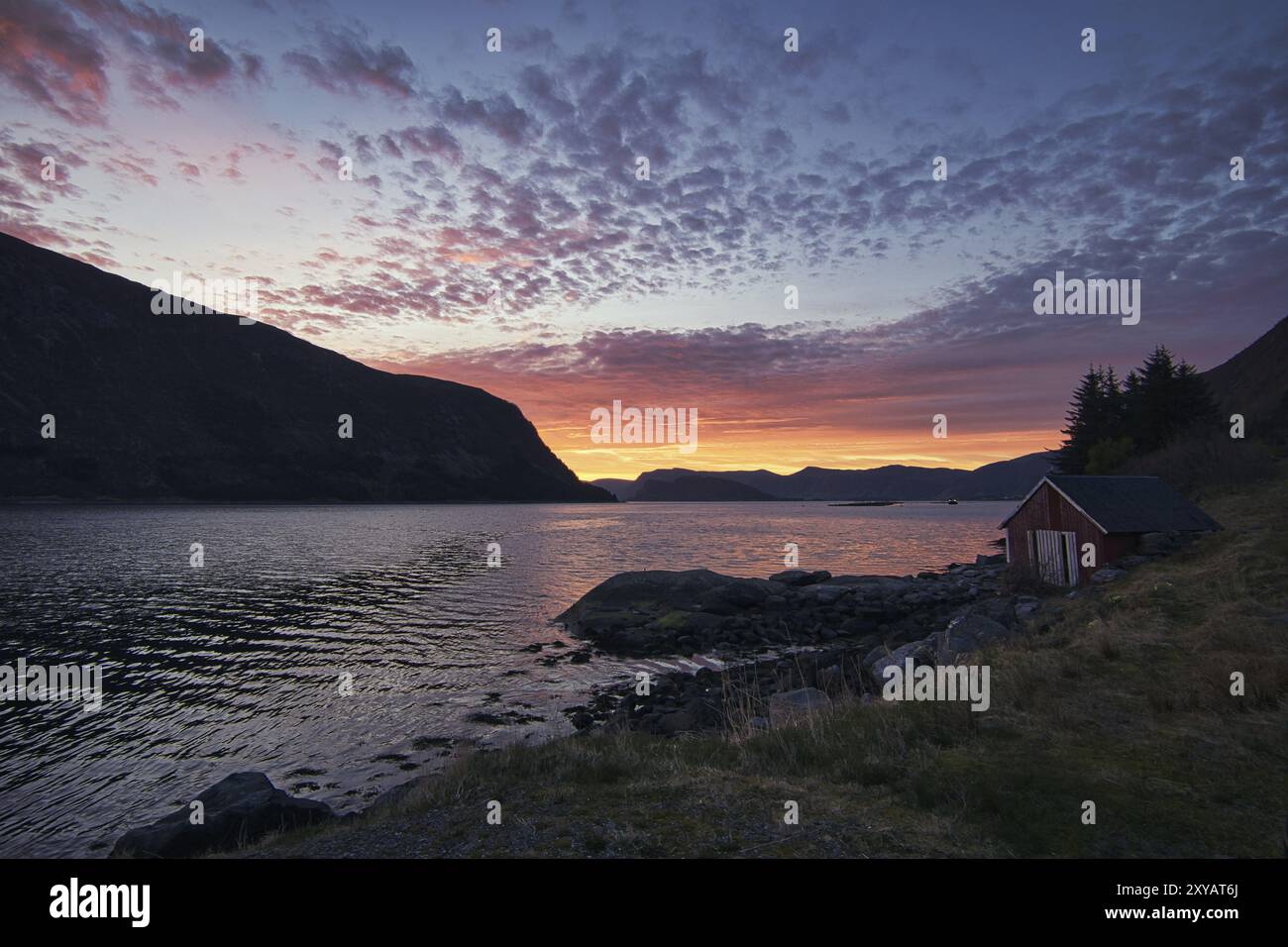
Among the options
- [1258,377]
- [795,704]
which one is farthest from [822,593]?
[1258,377]

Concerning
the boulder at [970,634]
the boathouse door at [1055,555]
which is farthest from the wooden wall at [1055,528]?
the boulder at [970,634]

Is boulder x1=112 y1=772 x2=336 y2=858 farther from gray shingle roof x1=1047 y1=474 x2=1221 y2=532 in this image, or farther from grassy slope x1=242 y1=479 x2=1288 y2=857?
gray shingle roof x1=1047 y1=474 x2=1221 y2=532

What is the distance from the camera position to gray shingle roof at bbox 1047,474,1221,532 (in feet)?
99.4

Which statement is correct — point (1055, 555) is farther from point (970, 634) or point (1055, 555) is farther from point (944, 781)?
point (944, 781)

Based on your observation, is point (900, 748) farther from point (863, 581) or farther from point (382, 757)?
point (863, 581)

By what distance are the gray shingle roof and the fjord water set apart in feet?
79.4

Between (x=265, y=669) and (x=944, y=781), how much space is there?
25272 mm

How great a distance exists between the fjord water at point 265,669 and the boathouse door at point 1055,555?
23129 mm

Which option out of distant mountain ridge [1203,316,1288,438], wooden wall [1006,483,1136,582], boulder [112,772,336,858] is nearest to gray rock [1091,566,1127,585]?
wooden wall [1006,483,1136,582]

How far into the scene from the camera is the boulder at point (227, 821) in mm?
10414

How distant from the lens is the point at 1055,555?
32.9 meters

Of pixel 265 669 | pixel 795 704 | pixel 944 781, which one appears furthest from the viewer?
pixel 265 669
